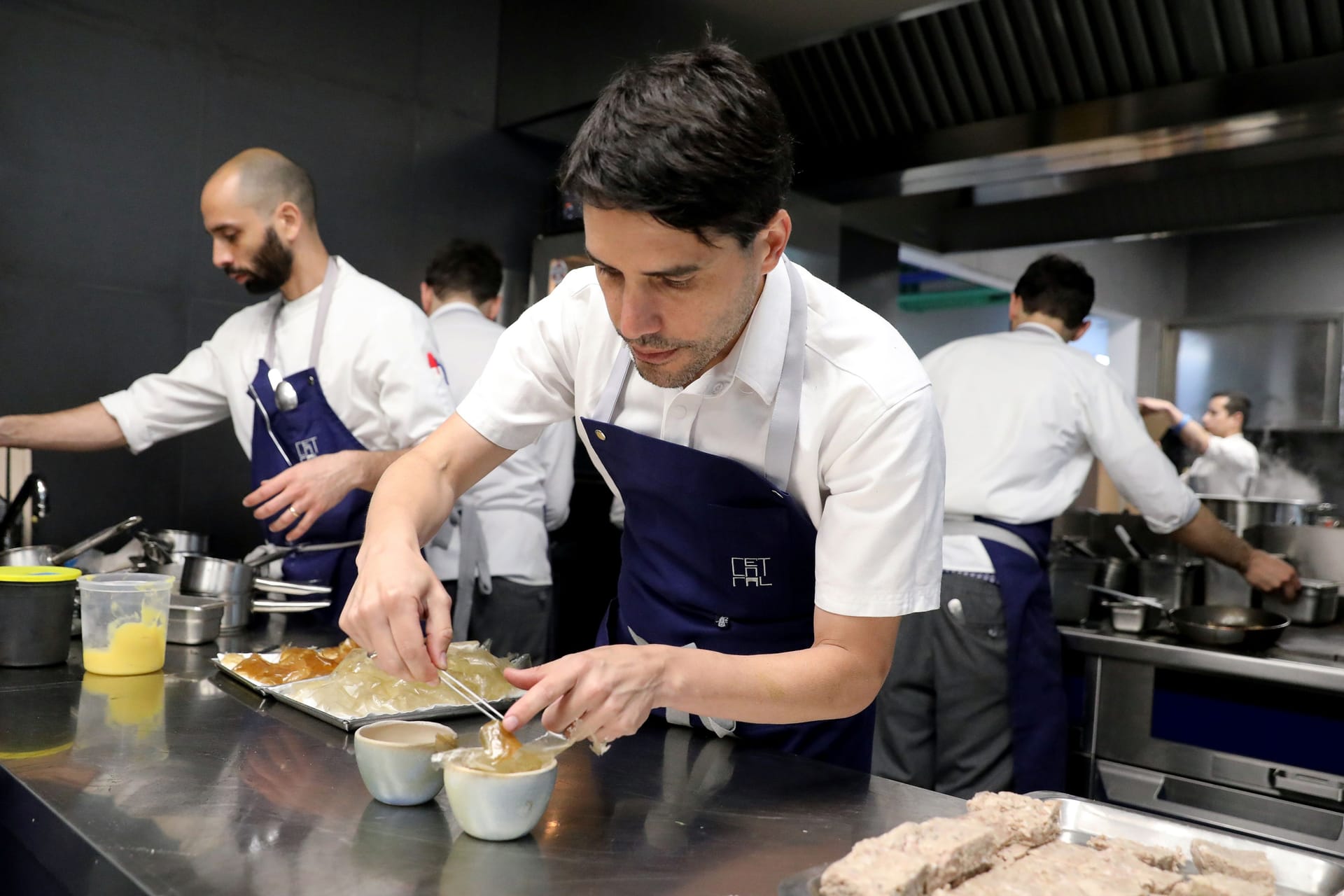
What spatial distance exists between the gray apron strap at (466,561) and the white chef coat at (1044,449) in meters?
1.27

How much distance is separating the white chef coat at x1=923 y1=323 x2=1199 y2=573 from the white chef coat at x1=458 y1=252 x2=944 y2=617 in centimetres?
149

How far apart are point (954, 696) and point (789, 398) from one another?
5.40ft

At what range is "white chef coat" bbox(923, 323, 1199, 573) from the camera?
2.78 m

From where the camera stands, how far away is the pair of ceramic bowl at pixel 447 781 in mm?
1004

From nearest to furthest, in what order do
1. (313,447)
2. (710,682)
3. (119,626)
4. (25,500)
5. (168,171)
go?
1. (710,682)
2. (119,626)
3. (25,500)
4. (313,447)
5. (168,171)

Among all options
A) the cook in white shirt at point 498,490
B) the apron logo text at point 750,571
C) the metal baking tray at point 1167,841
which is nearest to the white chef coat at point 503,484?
the cook in white shirt at point 498,490

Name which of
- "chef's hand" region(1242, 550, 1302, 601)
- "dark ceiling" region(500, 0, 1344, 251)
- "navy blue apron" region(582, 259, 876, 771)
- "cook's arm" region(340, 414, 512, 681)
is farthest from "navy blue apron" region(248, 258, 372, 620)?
"chef's hand" region(1242, 550, 1302, 601)

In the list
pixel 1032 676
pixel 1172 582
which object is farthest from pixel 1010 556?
pixel 1172 582

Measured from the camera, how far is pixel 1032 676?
267 centimetres

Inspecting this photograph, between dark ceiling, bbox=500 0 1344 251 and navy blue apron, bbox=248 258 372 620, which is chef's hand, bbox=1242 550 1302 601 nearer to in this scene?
dark ceiling, bbox=500 0 1344 251

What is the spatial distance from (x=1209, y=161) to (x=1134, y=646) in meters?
1.57

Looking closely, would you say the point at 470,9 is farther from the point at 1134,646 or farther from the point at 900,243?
the point at 1134,646

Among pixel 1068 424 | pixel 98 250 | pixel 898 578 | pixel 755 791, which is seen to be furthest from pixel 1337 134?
pixel 98 250

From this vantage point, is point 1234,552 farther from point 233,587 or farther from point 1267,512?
point 233,587
